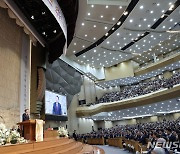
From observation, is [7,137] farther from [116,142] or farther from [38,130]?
[116,142]

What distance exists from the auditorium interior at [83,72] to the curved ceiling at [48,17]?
0.05 meters

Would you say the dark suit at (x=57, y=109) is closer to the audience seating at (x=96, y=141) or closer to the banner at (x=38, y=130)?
the audience seating at (x=96, y=141)

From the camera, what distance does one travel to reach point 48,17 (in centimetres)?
1016

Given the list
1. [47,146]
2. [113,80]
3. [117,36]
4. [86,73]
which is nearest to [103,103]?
[86,73]

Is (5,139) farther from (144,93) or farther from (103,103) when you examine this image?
(103,103)

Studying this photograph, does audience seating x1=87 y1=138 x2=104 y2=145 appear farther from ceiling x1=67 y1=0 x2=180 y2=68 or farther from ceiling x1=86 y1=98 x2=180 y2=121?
ceiling x1=67 y1=0 x2=180 y2=68

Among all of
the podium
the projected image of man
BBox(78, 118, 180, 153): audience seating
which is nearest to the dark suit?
the projected image of man

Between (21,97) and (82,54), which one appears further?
(82,54)

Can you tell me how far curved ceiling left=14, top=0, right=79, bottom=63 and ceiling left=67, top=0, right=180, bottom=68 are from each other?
3.62ft

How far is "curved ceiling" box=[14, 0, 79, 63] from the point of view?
9.29 meters

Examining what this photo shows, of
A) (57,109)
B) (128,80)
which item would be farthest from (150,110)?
(57,109)

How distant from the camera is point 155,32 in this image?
789 inches

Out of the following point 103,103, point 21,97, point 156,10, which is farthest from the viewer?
point 103,103

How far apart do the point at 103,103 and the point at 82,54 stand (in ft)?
21.4
